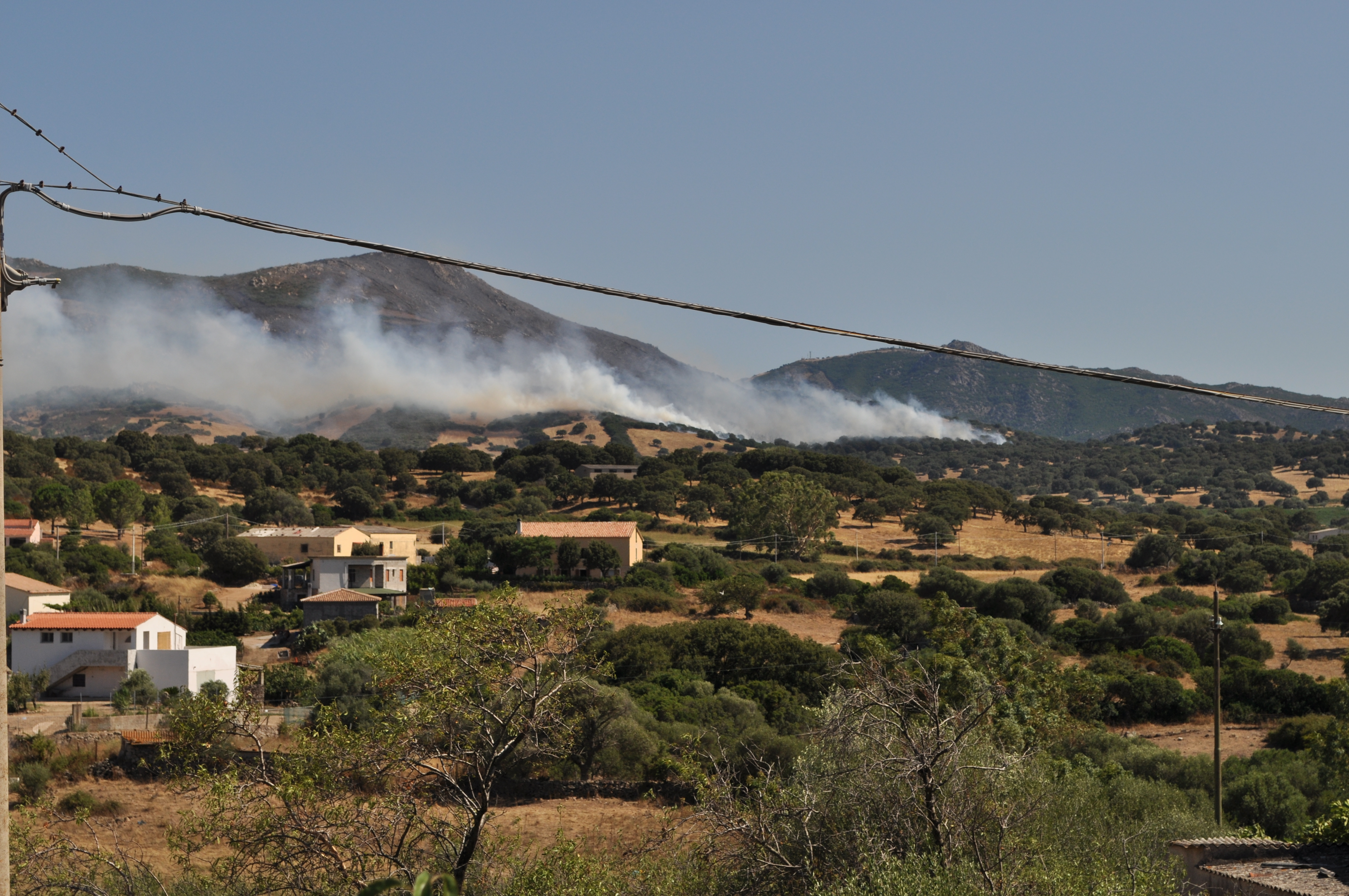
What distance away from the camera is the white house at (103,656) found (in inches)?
1638

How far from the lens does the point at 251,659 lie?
46031 mm

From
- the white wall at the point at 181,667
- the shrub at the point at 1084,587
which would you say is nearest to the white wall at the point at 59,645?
the white wall at the point at 181,667

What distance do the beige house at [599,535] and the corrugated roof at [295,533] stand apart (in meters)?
10.9

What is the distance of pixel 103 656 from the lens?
1642 inches

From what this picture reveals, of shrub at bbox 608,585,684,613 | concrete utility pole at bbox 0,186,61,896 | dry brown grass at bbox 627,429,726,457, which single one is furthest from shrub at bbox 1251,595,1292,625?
dry brown grass at bbox 627,429,726,457

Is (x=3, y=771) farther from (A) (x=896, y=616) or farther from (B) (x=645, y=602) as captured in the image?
(B) (x=645, y=602)

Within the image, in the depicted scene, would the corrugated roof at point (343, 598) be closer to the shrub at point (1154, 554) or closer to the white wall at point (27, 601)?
the white wall at point (27, 601)

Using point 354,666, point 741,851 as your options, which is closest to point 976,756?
point 741,851

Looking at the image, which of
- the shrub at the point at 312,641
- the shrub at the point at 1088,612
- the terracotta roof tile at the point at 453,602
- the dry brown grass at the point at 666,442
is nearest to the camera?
the shrub at the point at 312,641

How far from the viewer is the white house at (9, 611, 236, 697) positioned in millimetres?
41594

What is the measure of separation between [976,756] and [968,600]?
134 ft

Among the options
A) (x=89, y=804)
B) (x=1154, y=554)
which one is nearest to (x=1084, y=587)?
(x=1154, y=554)

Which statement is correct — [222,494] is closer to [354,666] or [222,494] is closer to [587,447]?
[587,447]

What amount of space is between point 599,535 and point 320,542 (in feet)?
52.5
